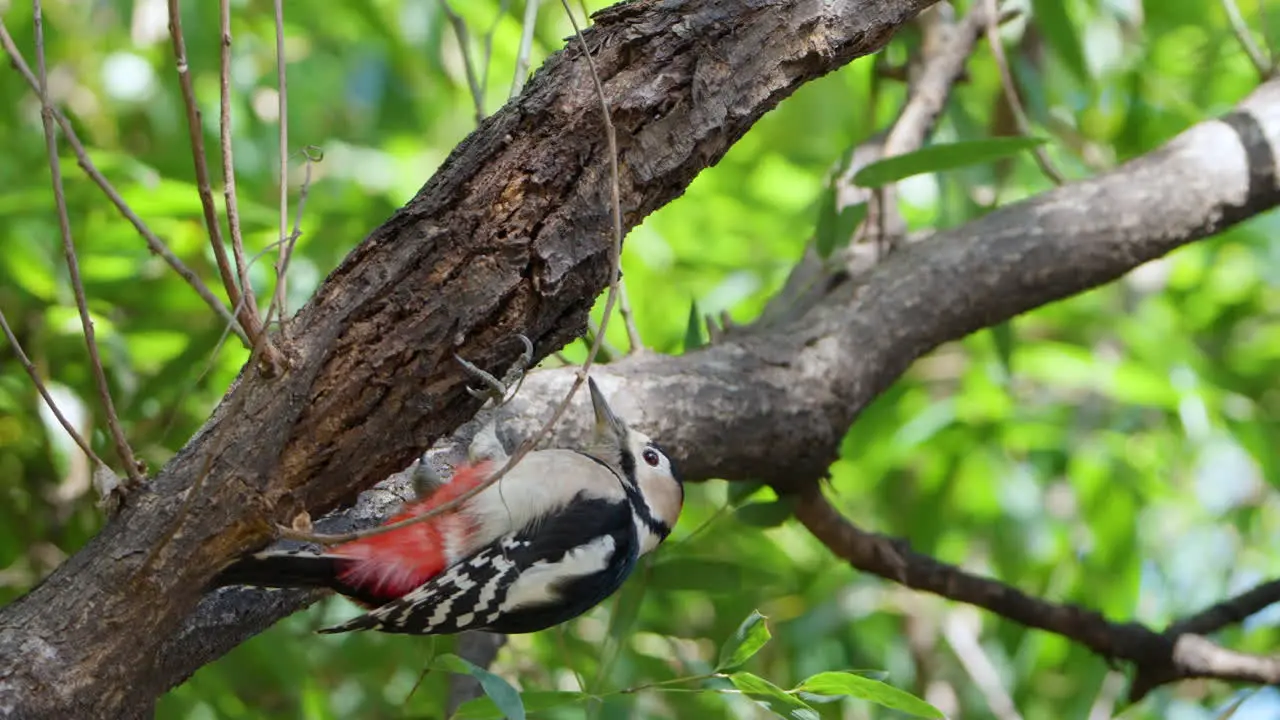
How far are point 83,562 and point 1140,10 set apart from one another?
10.6 ft

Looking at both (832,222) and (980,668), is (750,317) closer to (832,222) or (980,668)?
(832,222)

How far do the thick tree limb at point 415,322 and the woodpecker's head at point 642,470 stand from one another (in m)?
0.57

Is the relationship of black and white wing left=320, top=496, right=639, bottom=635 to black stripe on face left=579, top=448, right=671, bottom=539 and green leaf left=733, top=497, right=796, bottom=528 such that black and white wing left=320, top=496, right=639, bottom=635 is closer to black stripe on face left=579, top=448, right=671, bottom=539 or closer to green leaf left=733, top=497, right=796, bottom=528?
black stripe on face left=579, top=448, right=671, bottom=539

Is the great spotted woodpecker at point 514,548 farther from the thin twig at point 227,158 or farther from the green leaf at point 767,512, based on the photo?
the thin twig at point 227,158

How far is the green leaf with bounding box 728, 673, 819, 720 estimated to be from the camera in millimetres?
1790

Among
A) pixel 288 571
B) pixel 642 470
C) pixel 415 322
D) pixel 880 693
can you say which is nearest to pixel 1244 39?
pixel 642 470

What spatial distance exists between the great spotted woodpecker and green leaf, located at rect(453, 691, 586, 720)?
0.11 metres

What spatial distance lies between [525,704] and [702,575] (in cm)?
82

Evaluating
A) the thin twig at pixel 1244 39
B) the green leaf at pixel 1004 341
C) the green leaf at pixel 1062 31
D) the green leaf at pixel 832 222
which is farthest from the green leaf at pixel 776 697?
the thin twig at pixel 1244 39

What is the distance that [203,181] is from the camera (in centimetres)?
134

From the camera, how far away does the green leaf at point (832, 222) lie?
108 inches

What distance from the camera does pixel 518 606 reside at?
81.9 inches

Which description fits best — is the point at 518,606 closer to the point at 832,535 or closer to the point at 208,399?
the point at 832,535

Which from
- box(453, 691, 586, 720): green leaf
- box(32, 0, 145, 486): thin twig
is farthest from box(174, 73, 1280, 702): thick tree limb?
box(32, 0, 145, 486): thin twig
